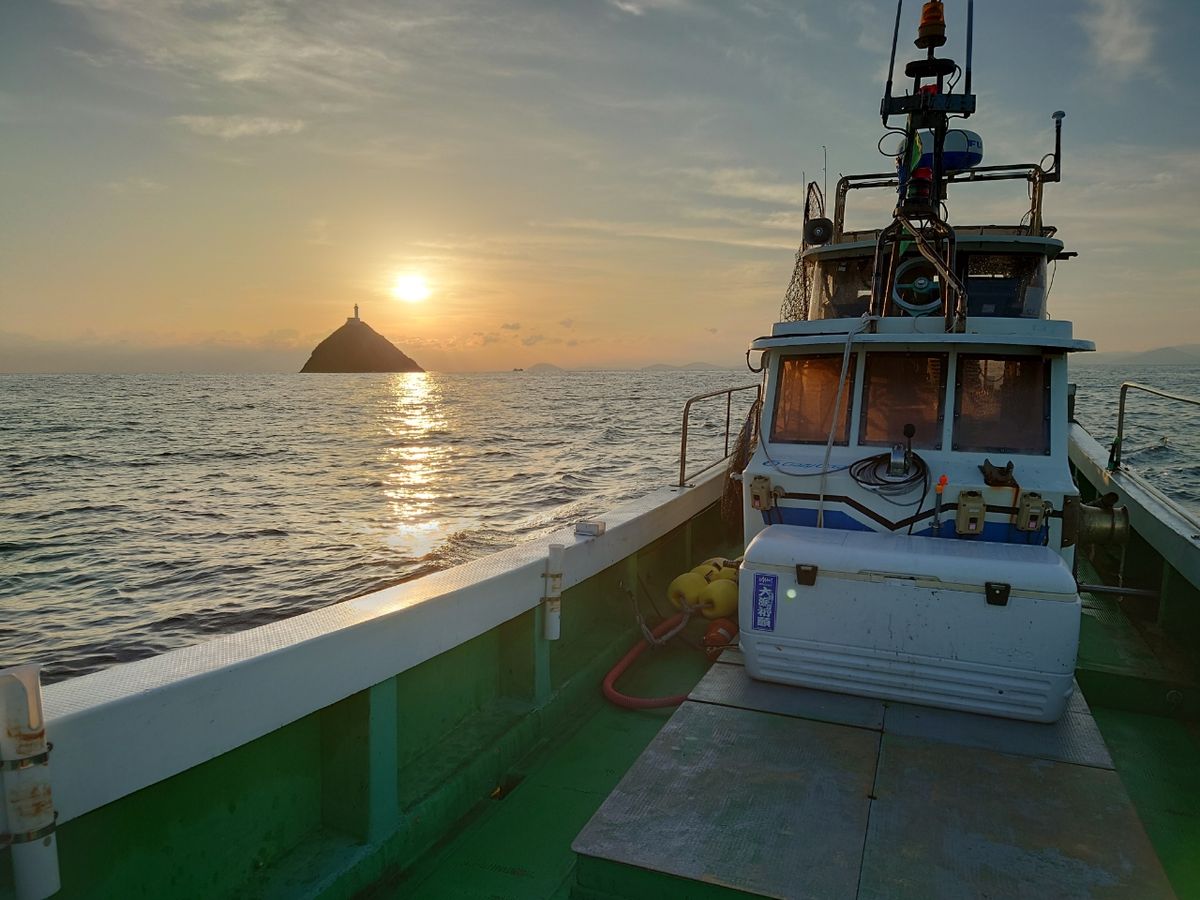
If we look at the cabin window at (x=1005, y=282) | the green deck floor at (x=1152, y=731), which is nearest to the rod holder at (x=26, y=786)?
the green deck floor at (x=1152, y=731)

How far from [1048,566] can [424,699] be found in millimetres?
3336

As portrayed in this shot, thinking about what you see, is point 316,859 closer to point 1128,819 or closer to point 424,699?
point 424,699

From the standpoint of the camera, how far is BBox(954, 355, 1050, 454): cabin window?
527cm

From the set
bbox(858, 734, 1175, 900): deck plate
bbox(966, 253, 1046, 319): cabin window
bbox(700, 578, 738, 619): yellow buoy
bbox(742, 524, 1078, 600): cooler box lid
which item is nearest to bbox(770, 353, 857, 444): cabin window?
bbox(742, 524, 1078, 600): cooler box lid

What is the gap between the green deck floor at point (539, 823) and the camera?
344cm

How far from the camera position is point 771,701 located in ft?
14.3

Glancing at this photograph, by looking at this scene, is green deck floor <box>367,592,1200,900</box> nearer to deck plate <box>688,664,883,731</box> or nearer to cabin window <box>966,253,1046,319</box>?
deck plate <box>688,664,883,731</box>

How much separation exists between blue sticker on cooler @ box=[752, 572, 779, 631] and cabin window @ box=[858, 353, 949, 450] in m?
1.60

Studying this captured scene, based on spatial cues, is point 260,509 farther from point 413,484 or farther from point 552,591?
point 552,591

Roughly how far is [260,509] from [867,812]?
19.1 metres

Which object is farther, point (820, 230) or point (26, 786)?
point (820, 230)

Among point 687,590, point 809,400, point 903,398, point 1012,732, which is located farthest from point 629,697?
point 903,398

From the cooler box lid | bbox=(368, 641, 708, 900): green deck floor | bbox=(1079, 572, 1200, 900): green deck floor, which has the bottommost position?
bbox=(368, 641, 708, 900): green deck floor

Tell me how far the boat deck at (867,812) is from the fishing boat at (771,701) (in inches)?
0.6
